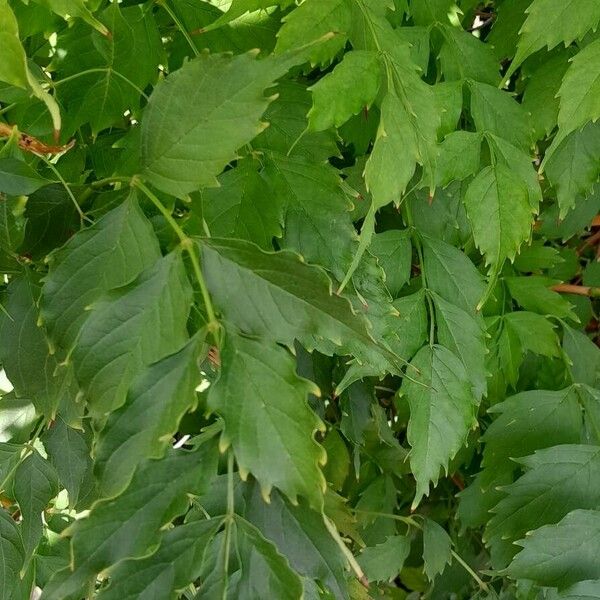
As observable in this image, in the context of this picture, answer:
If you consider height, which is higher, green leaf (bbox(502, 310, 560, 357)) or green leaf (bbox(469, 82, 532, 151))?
green leaf (bbox(469, 82, 532, 151))

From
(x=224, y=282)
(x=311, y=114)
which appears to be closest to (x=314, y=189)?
(x=311, y=114)

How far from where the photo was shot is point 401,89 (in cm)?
51

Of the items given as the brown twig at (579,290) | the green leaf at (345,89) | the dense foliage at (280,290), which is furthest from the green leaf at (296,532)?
the brown twig at (579,290)

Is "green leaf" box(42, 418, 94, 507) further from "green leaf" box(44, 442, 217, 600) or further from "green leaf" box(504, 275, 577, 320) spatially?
"green leaf" box(504, 275, 577, 320)

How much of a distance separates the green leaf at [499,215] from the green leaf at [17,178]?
0.32 meters

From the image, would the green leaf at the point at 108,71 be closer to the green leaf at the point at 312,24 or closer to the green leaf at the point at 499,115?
the green leaf at the point at 312,24

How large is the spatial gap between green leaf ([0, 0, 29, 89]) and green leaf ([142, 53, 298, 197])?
0.08m

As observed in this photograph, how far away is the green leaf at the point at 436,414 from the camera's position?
63 centimetres

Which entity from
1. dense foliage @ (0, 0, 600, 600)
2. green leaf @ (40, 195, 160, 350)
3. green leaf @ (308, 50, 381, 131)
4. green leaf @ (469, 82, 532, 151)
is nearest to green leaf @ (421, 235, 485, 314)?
dense foliage @ (0, 0, 600, 600)

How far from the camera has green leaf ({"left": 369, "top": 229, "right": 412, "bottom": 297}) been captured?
2.29 ft

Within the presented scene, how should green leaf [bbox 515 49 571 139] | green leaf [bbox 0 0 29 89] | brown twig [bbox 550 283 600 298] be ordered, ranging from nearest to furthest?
1. green leaf [bbox 0 0 29 89]
2. green leaf [bbox 515 49 571 139]
3. brown twig [bbox 550 283 600 298]

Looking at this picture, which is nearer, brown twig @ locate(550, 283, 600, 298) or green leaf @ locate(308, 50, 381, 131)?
green leaf @ locate(308, 50, 381, 131)

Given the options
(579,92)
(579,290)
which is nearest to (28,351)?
(579,92)

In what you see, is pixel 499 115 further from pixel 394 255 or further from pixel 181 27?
pixel 181 27
